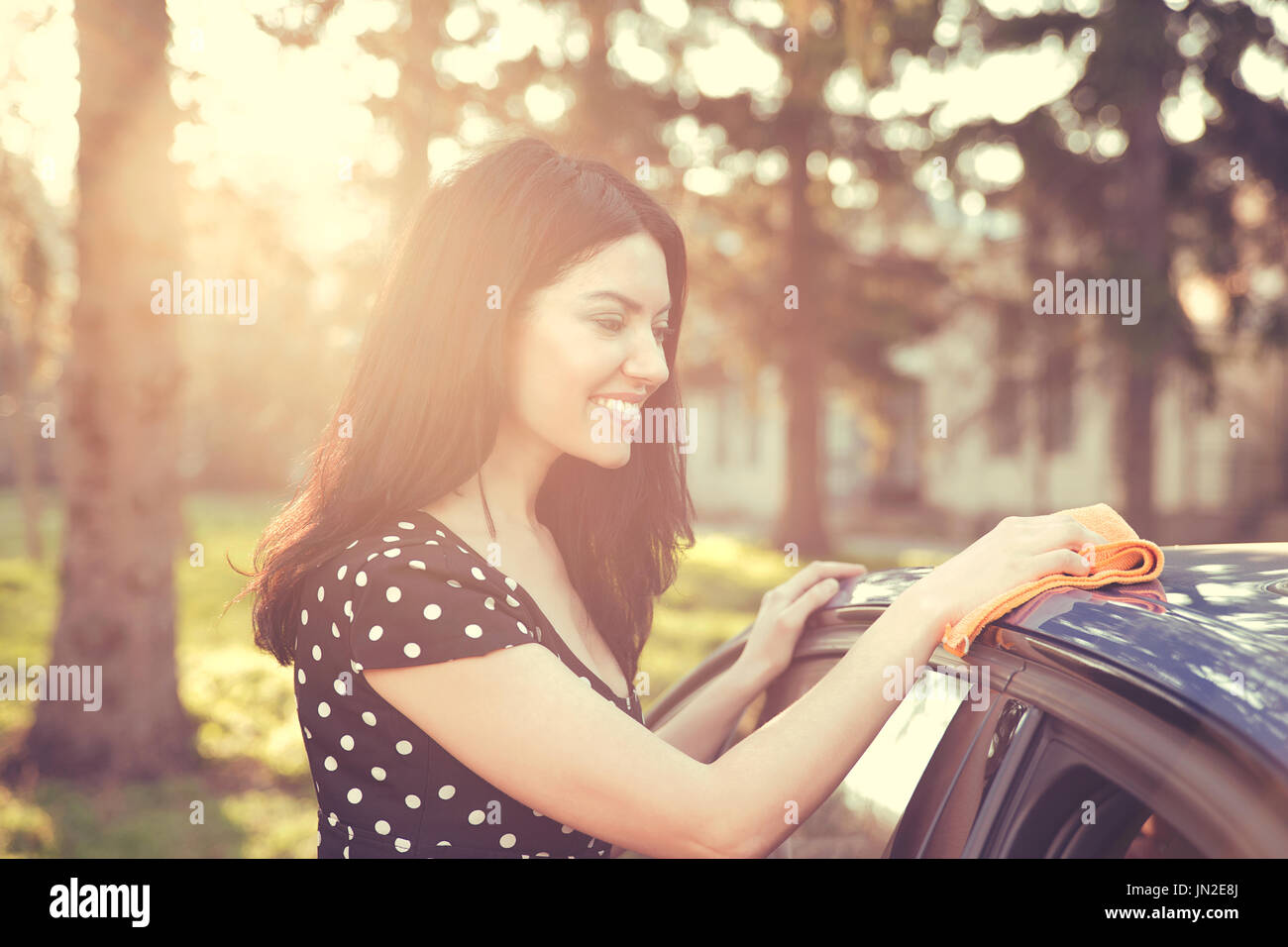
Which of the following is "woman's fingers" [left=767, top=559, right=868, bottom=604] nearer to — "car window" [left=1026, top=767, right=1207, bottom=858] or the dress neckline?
the dress neckline

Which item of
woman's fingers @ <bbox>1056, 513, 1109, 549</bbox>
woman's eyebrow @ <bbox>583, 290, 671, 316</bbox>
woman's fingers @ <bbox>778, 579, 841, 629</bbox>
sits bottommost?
woman's fingers @ <bbox>778, 579, 841, 629</bbox>

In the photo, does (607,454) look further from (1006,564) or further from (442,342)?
(1006,564)

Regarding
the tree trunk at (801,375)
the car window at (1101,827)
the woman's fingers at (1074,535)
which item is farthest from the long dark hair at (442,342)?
the tree trunk at (801,375)

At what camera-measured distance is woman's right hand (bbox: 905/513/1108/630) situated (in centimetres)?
159

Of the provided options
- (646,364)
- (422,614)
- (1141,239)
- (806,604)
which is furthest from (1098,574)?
(1141,239)

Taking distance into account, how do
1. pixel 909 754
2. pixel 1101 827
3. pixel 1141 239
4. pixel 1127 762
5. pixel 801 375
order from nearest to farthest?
pixel 1127 762 → pixel 1101 827 → pixel 909 754 → pixel 1141 239 → pixel 801 375

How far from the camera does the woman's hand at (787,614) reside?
7.00 ft

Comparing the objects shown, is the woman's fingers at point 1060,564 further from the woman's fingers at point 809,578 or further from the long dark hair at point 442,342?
the long dark hair at point 442,342

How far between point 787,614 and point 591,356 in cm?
68

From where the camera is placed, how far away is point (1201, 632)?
1347 millimetres

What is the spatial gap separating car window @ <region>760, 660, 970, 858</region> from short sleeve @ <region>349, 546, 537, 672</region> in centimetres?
64

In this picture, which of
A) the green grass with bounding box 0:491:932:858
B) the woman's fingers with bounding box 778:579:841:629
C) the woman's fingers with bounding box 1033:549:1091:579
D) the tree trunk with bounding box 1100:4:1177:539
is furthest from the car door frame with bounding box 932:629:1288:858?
the tree trunk with bounding box 1100:4:1177:539

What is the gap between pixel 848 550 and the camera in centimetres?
1762

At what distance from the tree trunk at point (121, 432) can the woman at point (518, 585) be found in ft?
15.1
